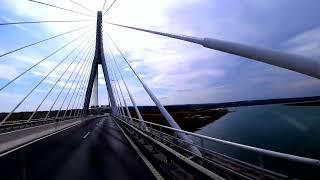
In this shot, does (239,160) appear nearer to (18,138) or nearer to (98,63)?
(18,138)

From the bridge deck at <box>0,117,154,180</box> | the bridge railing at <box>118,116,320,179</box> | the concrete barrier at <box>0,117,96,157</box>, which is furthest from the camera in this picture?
the concrete barrier at <box>0,117,96,157</box>

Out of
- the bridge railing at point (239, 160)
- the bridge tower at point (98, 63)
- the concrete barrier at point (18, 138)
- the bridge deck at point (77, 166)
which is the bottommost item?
the bridge deck at point (77, 166)

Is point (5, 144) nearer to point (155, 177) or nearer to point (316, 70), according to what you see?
point (155, 177)

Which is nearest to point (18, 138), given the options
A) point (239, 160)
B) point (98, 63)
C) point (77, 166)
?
point (77, 166)

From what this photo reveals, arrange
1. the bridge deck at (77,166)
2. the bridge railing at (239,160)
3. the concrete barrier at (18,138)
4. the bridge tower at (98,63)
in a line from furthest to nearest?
the bridge tower at (98,63) → the concrete barrier at (18,138) → the bridge deck at (77,166) → the bridge railing at (239,160)

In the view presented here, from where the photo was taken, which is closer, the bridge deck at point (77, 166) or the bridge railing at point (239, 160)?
the bridge railing at point (239, 160)

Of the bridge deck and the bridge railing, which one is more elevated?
the bridge railing

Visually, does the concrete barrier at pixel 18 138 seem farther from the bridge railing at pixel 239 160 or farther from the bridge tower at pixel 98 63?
the bridge tower at pixel 98 63

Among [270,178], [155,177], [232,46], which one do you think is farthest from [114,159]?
[270,178]

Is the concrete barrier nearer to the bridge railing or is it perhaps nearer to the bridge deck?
the bridge deck

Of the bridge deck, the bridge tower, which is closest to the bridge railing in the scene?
the bridge deck

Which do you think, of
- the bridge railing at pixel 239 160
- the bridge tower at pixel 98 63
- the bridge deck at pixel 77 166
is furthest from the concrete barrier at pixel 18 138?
the bridge tower at pixel 98 63
